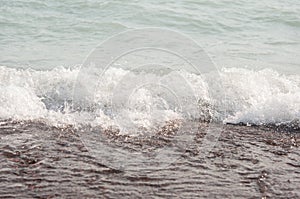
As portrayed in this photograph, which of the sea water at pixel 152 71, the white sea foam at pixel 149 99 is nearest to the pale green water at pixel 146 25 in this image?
the sea water at pixel 152 71

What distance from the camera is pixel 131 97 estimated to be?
269 inches

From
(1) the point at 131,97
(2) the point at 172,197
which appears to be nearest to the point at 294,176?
(2) the point at 172,197

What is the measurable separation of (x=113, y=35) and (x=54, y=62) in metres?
2.79

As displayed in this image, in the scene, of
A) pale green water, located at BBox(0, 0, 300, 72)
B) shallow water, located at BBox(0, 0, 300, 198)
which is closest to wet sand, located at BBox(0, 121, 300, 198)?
shallow water, located at BBox(0, 0, 300, 198)

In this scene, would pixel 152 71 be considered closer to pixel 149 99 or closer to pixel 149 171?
pixel 149 99

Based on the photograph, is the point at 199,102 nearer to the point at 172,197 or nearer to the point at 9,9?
the point at 172,197

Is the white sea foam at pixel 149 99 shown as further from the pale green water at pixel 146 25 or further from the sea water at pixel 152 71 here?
the pale green water at pixel 146 25

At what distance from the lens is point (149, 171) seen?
441 centimetres

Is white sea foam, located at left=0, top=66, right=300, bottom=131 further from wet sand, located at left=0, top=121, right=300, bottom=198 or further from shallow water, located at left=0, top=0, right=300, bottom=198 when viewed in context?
wet sand, located at left=0, top=121, right=300, bottom=198

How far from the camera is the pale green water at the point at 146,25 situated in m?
9.71

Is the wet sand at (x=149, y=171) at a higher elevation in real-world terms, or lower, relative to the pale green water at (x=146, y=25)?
lower

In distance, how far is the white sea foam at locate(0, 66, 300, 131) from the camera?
6090 millimetres

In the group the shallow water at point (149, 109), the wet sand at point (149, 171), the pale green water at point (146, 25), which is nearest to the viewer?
the wet sand at point (149, 171)

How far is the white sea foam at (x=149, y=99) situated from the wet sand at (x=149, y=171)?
2.00 feet
